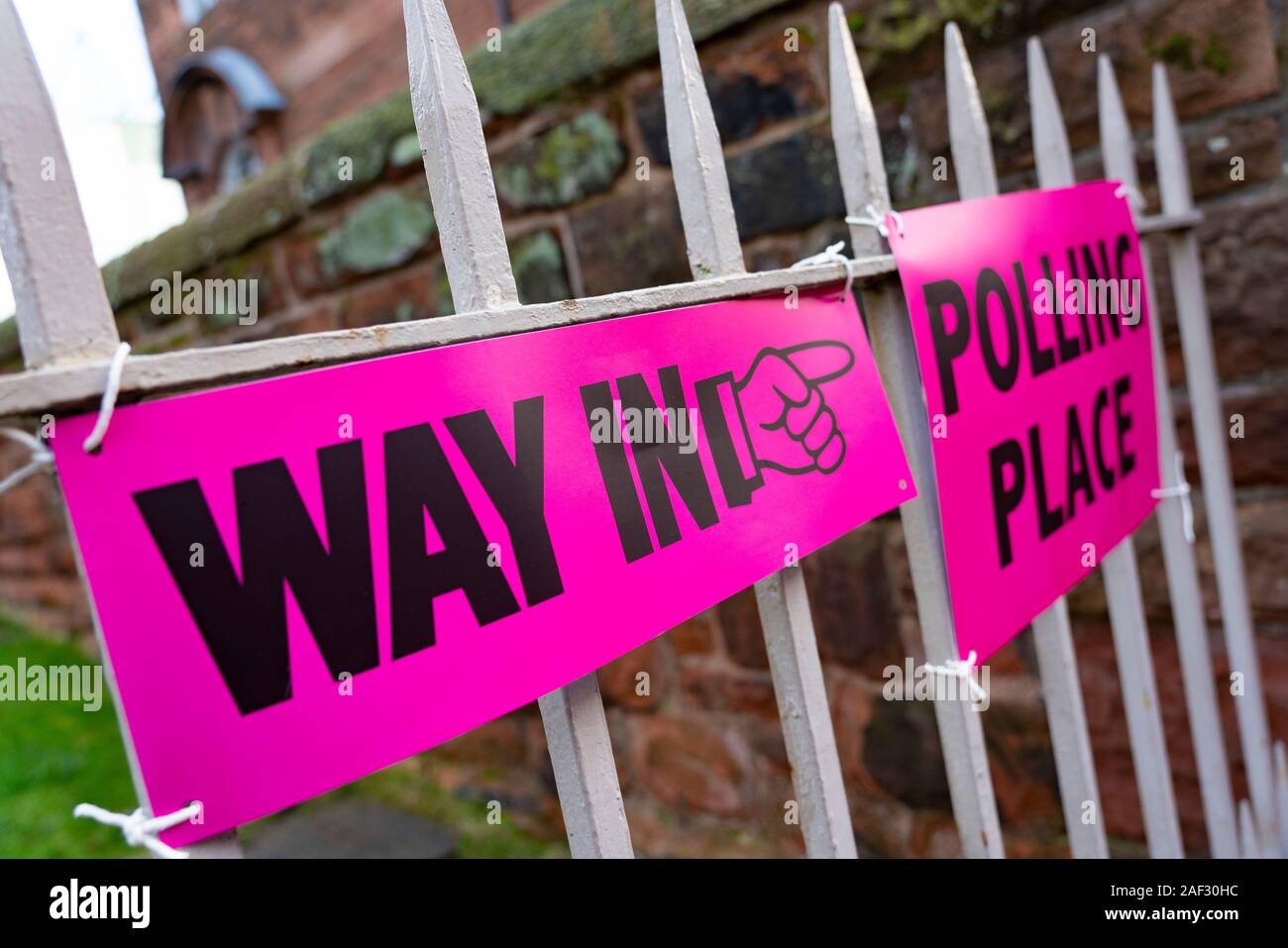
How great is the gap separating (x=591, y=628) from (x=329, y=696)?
0.65ft

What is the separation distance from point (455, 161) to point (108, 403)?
0.96 feet

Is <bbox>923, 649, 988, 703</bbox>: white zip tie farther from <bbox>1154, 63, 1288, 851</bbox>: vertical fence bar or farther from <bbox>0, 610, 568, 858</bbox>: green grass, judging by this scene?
<bbox>0, 610, 568, 858</bbox>: green grass

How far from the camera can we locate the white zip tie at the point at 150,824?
1.63 ft

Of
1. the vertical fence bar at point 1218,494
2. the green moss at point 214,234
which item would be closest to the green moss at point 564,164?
the green moss at point 214,234

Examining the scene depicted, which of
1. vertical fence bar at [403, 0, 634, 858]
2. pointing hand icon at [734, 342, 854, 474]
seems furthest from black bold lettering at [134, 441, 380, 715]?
pointing hand icon at [734, 342, 854, 474]

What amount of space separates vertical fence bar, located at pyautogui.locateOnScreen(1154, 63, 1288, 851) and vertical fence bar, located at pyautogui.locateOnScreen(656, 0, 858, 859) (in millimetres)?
902

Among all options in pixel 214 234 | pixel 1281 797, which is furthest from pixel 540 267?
pixel 1281 797

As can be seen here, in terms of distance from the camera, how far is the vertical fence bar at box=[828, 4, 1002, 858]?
952mm

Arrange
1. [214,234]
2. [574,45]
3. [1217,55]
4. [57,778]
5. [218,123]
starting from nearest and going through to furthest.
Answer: [1217,55], [574,45], [214,234], [57,778], [218,123]

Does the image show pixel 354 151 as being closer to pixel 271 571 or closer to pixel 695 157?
pixel 695 157

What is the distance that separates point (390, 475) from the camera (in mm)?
598

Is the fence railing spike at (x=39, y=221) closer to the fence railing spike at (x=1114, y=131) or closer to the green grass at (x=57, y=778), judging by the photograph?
the fence railing spike at (x=1114, y=131)

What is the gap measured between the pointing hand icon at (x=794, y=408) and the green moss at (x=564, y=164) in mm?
1309

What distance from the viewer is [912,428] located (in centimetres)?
100
